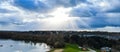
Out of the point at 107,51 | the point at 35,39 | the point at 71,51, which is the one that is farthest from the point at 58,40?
the point at 35,39

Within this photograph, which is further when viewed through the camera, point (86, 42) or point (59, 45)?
point (86, 42)

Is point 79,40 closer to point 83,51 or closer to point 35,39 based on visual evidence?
point 83,51

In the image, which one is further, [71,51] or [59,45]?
[59,45]

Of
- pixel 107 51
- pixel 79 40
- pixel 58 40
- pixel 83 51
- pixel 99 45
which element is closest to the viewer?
pixel 107 51

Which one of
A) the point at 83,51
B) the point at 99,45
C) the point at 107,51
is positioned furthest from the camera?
the point at 99,45

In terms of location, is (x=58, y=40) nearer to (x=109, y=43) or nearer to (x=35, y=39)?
(x=109, y=43)

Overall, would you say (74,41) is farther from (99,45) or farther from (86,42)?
(99,45)

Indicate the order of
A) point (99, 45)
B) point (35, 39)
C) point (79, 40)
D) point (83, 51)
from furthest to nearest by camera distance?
point (35, 39) < point (79, 40) < point (99, 45) < point (83, 51)

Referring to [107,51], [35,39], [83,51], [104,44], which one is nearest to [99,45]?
[104,44]

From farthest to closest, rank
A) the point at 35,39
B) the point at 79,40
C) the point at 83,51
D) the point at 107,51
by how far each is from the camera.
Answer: the point at 35,39 → the point at 79,40 → the point at 83,51 → the point at 107,51
